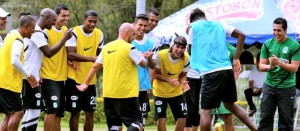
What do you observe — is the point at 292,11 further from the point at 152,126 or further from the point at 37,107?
the point at 37,107

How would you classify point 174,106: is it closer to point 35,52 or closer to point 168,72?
point 168,72

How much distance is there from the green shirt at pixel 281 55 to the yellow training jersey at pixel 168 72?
5.81 ft

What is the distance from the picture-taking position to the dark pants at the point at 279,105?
48.6 ft

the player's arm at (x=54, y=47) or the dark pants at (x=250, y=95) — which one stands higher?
the player's arm at (x=54, y=47)

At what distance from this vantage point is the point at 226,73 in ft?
43.8

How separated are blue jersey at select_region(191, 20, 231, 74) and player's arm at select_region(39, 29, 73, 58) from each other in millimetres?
2154

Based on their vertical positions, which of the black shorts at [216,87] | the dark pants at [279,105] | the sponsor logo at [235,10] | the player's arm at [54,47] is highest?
the sponsor logo at [235,10]

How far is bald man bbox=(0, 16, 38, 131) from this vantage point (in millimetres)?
13461

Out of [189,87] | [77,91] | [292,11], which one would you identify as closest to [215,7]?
[292,11]

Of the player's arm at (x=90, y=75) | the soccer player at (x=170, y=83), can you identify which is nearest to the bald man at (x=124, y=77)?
the player's arm at (x=90, y=75)

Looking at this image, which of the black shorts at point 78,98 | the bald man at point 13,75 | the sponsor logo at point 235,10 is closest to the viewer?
the bald man at point 13,75

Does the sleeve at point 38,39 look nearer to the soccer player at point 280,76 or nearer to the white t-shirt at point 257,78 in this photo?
the soccer player at point 280,76

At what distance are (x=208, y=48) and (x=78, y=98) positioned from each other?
3.01 m

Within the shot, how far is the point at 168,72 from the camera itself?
15891mm
